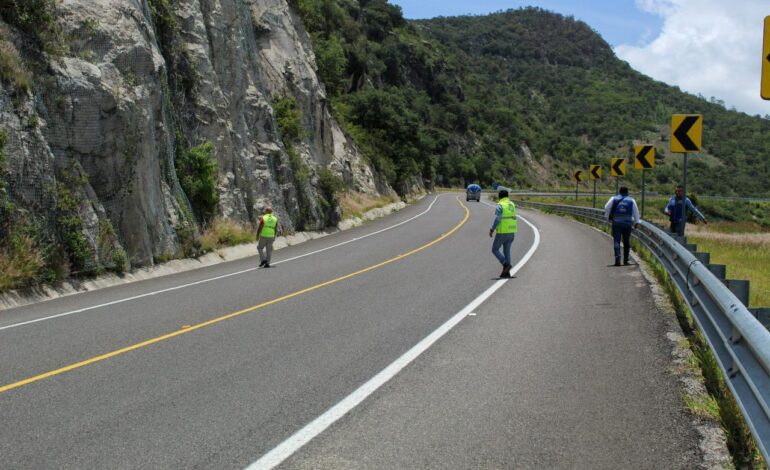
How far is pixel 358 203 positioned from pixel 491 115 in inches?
3699

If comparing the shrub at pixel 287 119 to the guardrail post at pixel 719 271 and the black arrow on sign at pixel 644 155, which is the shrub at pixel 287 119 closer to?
the black arrow on sign at pixel 644 155

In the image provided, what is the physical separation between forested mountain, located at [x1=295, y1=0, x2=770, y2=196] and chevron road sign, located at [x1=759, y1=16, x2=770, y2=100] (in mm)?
40562

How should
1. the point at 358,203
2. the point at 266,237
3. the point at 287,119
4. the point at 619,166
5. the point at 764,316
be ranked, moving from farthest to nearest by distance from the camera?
1. the point at 358,203
2. the point at 287,119
3. the point at 619,166
4. the point at 266,237
5. the point at 764,316

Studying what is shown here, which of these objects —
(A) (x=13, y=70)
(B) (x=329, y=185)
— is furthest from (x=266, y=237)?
(B) (x=329, y=185)

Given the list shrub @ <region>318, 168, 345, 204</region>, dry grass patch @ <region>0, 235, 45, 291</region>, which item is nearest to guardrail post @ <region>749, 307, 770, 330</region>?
dry grass patch @ <region>0, 235, 45, 291</region>

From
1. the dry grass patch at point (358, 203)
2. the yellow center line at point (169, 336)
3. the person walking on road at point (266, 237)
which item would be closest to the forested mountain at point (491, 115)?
the dry grass patch at point (358, 203)

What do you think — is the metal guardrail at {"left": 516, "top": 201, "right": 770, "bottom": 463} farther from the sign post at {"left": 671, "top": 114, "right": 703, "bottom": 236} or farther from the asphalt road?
the sign post at {"left": 671, "top": 114, "right": 703, "bottom": 236}

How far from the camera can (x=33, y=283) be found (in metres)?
14.1

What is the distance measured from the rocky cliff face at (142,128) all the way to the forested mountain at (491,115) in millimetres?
18354

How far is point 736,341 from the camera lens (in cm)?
572

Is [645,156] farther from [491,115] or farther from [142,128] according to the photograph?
[491,115]

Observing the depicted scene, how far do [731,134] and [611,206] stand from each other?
169776 mm

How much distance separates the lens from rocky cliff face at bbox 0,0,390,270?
51.4 feet

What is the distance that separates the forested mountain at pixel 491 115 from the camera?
216 feet
